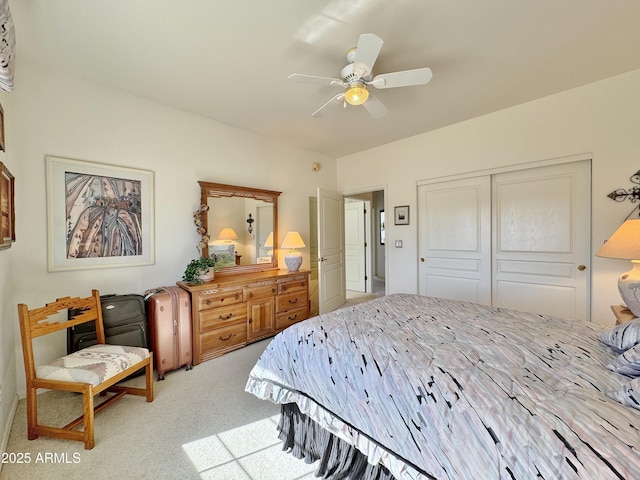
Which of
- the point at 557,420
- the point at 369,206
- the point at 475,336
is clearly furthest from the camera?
the point at 369,206

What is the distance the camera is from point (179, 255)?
9.55ft

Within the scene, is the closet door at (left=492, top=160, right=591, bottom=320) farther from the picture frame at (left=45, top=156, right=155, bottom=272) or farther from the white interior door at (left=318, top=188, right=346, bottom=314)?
the picture frame at (left=45, top=156, right=155, bottom=272)

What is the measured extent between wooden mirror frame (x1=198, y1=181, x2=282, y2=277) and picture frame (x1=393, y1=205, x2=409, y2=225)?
1.75m

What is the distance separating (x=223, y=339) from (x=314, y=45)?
107 inches

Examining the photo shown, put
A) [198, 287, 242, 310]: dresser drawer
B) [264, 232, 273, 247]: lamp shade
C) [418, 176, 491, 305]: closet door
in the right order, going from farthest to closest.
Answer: [264, 232, 273, 247]: lamp shade → [418, 176, 491, 305]: closet door → [198, 287, 242, 310]: dresser drawer

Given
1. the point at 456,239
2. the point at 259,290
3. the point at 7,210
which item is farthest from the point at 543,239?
the point at 7,210

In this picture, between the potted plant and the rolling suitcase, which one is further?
the potted plant

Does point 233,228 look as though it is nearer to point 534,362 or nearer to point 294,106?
point 294,106

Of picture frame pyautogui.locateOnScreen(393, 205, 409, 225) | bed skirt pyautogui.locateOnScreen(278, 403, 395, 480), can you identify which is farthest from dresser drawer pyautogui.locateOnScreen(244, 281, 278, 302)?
picture frame pyautogui.locateOnScreen(393, 205, 409, 225)

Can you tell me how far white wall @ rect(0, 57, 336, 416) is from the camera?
2082 millimetres

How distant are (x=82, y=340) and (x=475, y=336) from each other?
2.79 m

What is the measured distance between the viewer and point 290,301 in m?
3.36

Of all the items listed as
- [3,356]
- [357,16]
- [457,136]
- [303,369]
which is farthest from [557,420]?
[457,136]

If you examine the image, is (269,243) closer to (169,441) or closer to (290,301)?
(290,301)
